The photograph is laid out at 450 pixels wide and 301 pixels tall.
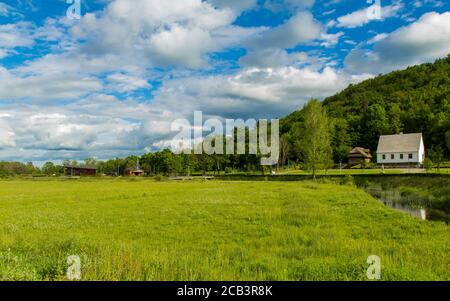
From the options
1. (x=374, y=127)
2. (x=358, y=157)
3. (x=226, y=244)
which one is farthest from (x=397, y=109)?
(x=226, y=244)

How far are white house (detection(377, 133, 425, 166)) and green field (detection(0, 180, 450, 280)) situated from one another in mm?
73652

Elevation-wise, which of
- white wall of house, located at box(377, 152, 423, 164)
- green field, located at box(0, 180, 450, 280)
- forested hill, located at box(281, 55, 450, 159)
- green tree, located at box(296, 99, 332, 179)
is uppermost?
forested hill, located at box(281, 55, 450, 159)

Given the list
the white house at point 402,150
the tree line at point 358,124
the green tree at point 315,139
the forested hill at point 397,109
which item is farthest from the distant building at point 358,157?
the green tree at point 315,139

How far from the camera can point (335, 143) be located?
123438mm

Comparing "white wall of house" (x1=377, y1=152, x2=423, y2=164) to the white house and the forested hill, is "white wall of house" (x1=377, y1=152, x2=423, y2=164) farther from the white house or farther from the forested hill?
the forested hill

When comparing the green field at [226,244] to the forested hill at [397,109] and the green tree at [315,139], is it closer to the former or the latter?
the green tree at [315,139]

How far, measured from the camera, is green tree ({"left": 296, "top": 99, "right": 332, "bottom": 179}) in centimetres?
7838

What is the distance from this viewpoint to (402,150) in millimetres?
95312

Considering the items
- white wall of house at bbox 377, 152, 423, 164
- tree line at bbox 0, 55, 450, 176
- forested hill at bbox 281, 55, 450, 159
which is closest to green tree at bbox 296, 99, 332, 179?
tree line at bbox 0, 55, 450, 176

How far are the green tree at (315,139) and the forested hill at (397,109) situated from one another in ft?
76.8

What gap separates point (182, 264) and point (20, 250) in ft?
26.0
